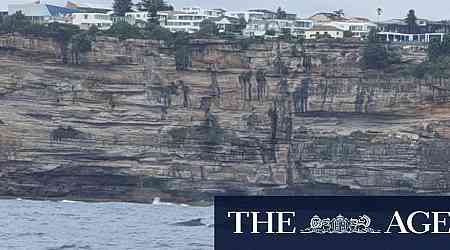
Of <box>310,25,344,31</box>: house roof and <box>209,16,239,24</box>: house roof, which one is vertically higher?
<box>209,16,239,24</box>: house roof

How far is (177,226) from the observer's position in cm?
2986

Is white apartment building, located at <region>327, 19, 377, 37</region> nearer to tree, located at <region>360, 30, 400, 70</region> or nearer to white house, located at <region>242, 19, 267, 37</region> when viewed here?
white house, located at <region>242, 19, 267, 37</region>

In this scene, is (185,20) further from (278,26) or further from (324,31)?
(324,31)

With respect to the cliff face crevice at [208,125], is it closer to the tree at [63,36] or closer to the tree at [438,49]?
the tree at [63,36]

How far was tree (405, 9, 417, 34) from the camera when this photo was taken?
60066 mm

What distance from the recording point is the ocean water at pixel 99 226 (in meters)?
22.5

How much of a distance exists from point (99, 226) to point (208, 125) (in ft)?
51.0

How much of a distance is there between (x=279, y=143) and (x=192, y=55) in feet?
13.4

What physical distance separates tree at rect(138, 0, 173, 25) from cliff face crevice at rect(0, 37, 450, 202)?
7988 mm

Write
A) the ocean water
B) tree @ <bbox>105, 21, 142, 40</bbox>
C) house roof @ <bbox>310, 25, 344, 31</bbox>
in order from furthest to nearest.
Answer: house roof @ <bbox>310, 25, 344, 31</bbox>, tree @ <bbox>105, 21, 142, 40</bbox>, the ocean water

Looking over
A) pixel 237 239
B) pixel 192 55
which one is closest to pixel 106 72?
pixel 192 55

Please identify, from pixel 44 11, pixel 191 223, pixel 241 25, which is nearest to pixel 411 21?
pixel 241 25

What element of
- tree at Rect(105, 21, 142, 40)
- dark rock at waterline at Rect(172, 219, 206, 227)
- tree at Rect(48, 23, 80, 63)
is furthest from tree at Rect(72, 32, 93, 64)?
dark rock at waterline at Rect(172, 219, 206, 227)

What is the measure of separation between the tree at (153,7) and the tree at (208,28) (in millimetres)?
1806
